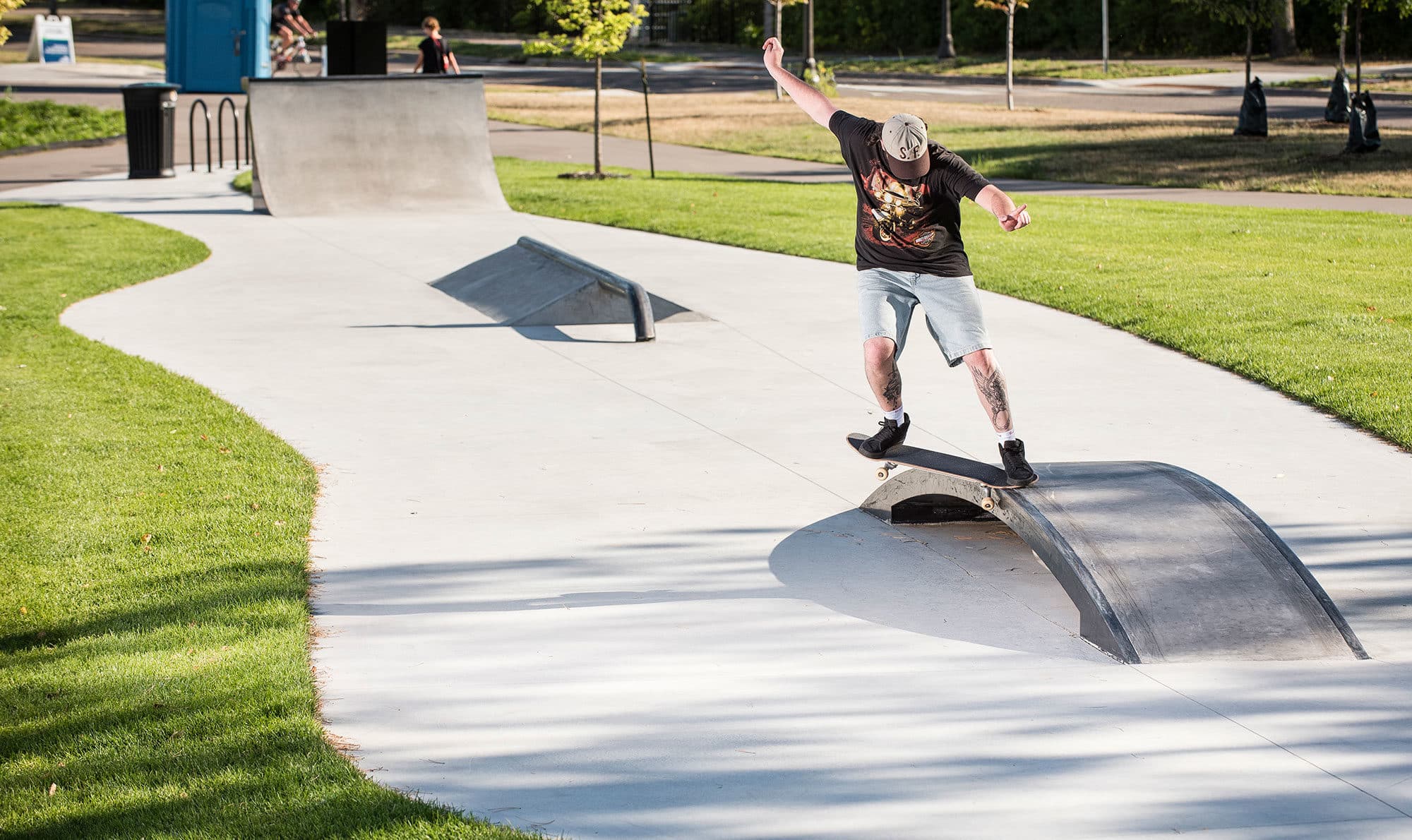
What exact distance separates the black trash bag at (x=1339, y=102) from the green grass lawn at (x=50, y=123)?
23.5 meters

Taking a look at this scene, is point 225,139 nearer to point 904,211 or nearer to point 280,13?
point 280,13

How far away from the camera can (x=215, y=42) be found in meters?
36.1

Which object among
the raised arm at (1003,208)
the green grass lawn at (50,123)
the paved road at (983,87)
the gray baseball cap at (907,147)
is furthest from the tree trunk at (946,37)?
the raised arm at (1003,208)

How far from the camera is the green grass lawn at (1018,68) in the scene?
1694 inches

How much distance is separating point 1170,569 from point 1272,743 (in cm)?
101

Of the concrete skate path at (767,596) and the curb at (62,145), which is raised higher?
the curb at (62,145)

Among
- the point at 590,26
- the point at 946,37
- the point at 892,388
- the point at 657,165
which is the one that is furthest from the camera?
the point at 946,37

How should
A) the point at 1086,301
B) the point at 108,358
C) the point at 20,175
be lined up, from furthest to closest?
the point at 20,175 → the point at 1086,301 → the point at 108,358

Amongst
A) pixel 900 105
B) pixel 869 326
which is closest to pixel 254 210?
pixel 869 326

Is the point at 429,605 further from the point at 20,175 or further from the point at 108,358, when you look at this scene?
the point at 20,175

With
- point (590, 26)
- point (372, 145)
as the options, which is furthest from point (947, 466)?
point (590, 26)

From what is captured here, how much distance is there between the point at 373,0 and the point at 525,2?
809cm

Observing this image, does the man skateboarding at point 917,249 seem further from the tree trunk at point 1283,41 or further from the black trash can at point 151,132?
the tree trunk at point 1283,41

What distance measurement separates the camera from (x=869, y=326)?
631 cm
